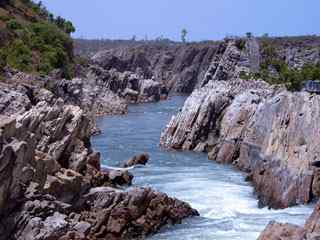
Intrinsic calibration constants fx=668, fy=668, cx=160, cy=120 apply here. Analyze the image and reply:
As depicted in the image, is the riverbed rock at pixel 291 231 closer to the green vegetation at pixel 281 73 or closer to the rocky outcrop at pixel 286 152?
the rocky outcrop at pixel 286 152

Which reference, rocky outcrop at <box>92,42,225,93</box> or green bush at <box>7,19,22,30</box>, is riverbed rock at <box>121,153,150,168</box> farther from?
rocky outcrop at <box>92,42,225,93</box>

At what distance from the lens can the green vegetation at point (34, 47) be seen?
71.9m

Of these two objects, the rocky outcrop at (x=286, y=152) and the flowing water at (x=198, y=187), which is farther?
the rocky outcrop at (x=286, y=152)

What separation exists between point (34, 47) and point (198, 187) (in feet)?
149

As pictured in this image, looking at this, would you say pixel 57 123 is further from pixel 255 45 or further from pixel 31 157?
pixel 255 45

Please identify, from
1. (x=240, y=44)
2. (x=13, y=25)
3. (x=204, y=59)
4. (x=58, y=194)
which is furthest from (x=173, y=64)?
(x=58, y=194)

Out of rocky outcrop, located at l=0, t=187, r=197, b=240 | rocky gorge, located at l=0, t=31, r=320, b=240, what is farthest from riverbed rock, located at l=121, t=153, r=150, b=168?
rocky outcrop, located at l=0, t=187, r=197, b=240

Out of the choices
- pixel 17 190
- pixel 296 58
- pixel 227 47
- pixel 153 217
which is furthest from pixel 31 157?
pixel 296 58

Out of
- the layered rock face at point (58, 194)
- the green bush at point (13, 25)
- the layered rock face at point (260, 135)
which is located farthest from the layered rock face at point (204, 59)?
the layered rock face at point (58, 194)

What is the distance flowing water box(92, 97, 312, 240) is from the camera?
99.3 ft

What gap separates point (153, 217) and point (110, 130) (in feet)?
138

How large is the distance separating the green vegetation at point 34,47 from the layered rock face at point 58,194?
27980 millimetres

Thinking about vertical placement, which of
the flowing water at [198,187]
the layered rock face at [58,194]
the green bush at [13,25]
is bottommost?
the flowing water at [198,187]

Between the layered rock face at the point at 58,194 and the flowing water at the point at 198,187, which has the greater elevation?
the layered rock face at the point at 58,194
